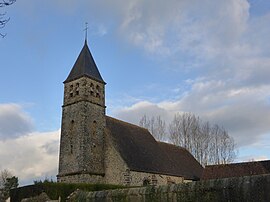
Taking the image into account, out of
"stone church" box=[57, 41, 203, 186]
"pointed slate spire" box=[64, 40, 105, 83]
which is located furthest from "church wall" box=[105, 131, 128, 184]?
"pointed slate spire" box=[64, 40, 105, 83]

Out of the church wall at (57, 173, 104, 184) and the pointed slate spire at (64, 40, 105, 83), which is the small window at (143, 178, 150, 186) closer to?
the church wall at (57, 173, 104, 184)

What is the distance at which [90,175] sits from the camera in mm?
24672

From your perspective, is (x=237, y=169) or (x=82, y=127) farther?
(x=237, y=169)

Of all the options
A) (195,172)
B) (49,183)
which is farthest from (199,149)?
(49,183)

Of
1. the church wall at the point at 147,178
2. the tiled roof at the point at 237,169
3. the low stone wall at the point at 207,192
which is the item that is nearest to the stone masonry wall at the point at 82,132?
the church wall at the point at 147,178

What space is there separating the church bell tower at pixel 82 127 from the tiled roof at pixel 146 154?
1.72m

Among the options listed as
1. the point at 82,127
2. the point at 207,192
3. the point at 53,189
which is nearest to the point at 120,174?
the point at 82,127

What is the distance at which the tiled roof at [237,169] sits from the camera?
1000 inches

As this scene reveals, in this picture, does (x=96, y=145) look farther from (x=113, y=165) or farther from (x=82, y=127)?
(x=113, y=165)

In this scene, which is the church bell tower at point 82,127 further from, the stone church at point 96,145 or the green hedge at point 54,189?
the green hedge at point 54,189

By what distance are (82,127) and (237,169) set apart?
13.0 meters

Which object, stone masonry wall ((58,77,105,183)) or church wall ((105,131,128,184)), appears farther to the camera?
stone masonry wall ((58,77,105,183))

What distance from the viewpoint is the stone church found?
24906 mm

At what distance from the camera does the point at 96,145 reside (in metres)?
26.2
